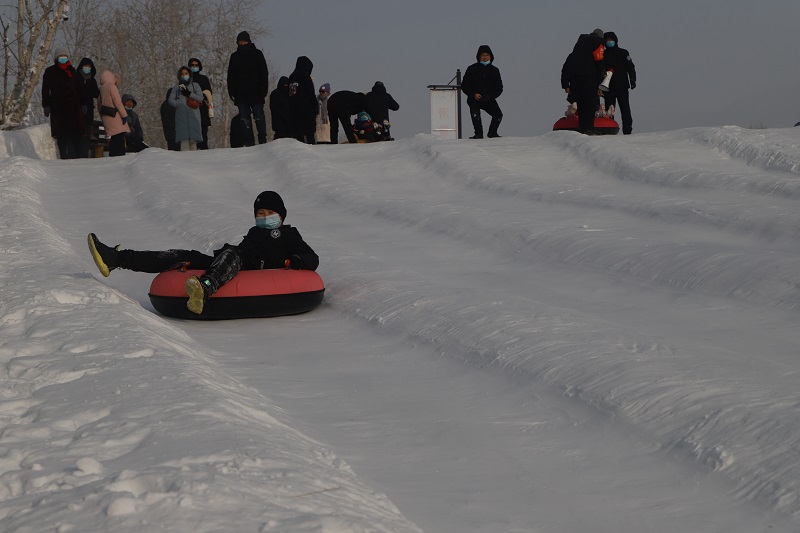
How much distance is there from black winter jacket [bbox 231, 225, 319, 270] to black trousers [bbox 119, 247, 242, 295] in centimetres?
23

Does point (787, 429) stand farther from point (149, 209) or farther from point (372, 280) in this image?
point (149, 209)

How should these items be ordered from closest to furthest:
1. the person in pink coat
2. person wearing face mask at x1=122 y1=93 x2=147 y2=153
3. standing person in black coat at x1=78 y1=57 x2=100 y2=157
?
standing person in black coat at x1=78 y1=57 x2=100 y2=157 < the person in pink coat < person wearing face mask at x1=122 y1=93 x2=147 y2=153

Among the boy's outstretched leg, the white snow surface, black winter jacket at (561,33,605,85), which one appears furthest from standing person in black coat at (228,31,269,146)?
the boy's outstretched leg

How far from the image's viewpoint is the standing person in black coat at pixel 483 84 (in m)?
16.0

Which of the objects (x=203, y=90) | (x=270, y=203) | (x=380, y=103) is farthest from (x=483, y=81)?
(x=270, y=203)

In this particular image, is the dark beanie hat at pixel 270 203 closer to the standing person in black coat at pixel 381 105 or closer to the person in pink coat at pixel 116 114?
the person in pink coat at pixel 116 114

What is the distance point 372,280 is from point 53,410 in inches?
141

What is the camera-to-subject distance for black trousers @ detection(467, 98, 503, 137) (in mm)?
16219

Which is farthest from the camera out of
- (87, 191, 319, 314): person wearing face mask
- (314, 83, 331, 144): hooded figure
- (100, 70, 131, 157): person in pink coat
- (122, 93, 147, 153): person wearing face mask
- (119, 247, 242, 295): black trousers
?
(314, 83, 331, 144): hooded figure

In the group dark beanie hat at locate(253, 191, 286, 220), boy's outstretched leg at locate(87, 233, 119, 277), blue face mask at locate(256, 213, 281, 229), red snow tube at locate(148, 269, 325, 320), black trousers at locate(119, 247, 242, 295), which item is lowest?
red snow tube at locate(148, 269, 325, 320)

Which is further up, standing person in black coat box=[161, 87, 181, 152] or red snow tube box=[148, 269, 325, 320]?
standing person in black coat box=[161, 87, 181, 152]

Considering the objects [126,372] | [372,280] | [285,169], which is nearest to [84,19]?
[285,169]

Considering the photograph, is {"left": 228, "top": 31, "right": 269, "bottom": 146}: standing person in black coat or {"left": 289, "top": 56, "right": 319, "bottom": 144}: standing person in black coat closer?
A: {"left": 228, "top": 31, "right": 269, "bottom": 146}: standing person in black coat

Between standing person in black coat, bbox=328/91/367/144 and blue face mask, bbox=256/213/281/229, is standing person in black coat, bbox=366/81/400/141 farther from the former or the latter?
blue face mask, bbox=256/213/281/229
